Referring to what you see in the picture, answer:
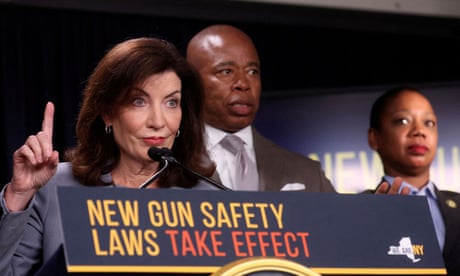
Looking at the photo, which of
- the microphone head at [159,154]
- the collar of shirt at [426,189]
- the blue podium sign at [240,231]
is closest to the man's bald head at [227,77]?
the collar of shirt at [426,189]

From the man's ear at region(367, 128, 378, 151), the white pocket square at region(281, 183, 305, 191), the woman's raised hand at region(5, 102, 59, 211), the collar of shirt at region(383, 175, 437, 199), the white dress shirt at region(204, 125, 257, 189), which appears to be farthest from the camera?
the man's ear at region(367, 128, 378, 151)

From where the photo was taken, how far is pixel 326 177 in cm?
460

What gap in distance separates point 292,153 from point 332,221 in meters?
2.58

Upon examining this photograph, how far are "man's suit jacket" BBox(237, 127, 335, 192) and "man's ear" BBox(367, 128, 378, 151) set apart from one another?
328mm

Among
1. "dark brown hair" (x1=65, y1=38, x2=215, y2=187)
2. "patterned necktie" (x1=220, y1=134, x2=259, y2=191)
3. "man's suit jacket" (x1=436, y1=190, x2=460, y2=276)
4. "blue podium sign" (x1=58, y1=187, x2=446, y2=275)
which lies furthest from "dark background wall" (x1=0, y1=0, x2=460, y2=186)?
"blue podium sign" (x1=58, y1=187, x2=446, y2=275)

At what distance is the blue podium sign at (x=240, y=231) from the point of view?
6.32 ft

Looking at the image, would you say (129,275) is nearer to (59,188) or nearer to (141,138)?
(59,188)

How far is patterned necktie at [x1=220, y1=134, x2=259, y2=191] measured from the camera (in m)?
4.38

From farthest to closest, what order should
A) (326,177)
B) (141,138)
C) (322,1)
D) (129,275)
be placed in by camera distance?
(322,1), (326,177), (141,138), (129,275)

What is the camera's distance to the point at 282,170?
453cm

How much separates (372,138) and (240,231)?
288 centimetres

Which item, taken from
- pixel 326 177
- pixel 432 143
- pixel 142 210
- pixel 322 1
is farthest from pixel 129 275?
pixel 322 1

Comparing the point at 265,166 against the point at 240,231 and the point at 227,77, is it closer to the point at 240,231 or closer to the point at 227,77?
the point at 227,77

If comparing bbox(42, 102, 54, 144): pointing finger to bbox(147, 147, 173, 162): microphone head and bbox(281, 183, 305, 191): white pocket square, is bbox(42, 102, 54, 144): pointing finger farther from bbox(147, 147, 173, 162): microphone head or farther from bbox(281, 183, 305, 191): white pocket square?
bbox(281, 183, 305, 191): white pocket square
